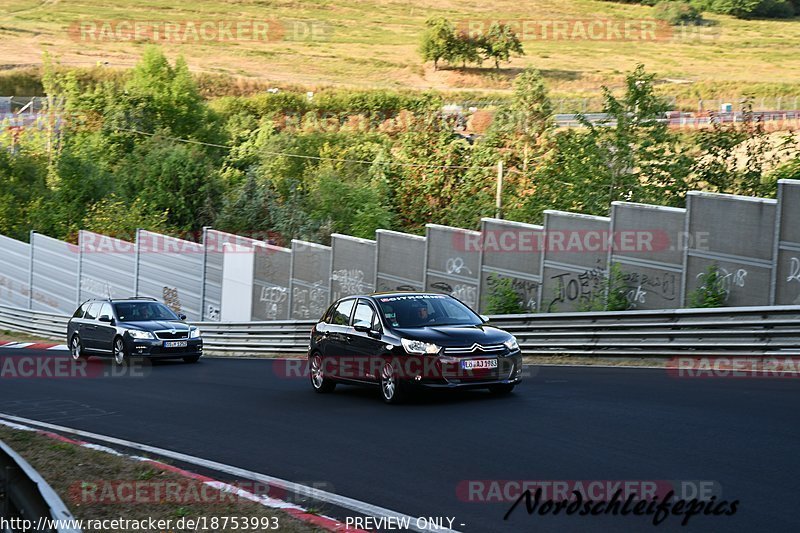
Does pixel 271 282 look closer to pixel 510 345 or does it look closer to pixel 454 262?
pixel 454 262

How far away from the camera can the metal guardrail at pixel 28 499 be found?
5.49m

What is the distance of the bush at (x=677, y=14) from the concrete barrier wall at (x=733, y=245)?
103468 mm

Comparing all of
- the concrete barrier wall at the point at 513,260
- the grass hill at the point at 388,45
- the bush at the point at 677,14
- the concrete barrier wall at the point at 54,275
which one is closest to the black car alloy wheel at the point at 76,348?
the concrete barrier wall at the point at 513,260

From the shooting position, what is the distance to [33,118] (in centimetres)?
7944

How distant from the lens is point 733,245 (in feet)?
63.0

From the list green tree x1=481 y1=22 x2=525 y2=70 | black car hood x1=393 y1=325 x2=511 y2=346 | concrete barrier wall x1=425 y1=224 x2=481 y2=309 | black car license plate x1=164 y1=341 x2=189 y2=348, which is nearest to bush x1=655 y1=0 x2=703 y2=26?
green tree x1=481 y1=22 x2=525 y2=70

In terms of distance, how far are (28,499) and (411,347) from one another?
8.25m

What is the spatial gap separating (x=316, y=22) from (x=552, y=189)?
331ft

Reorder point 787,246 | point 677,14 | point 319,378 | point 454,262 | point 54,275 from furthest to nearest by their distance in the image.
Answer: point 677,14, point 54,275, point 454,262, point 787,246, point 319,378

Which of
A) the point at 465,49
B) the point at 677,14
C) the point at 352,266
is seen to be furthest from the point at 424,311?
the point at 677,14

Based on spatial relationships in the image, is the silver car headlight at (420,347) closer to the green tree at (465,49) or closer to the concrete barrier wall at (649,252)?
the concrete barrier wall at (649,252)

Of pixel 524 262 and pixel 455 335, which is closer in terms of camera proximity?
pixel 455 335

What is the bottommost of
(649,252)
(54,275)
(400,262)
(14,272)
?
(14,272)

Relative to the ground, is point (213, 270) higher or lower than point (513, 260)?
lower
